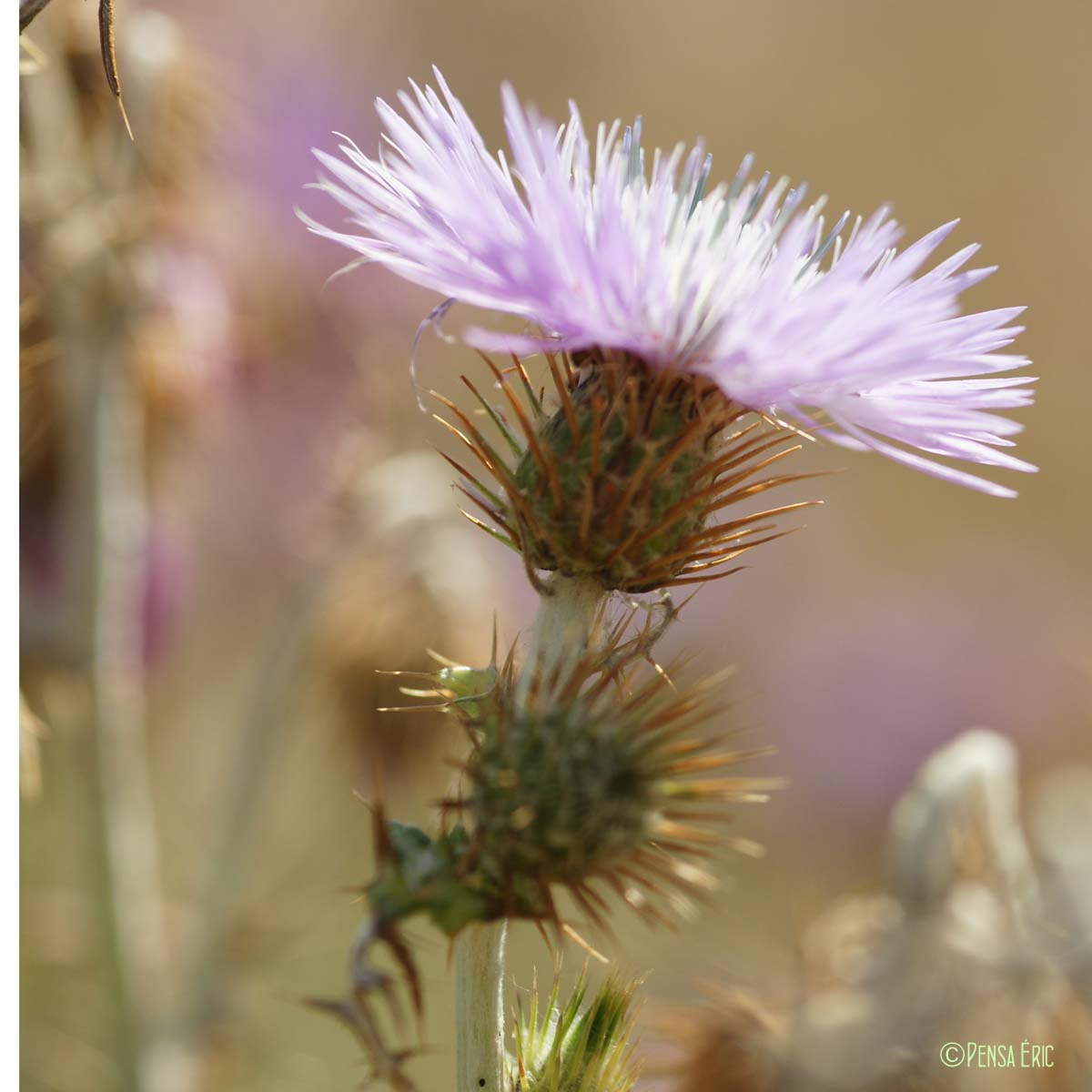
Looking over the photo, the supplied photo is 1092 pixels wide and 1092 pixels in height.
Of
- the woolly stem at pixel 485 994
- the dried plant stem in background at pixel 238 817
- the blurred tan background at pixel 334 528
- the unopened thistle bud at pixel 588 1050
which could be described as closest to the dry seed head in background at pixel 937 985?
the blurred tan background at pixel 334 528

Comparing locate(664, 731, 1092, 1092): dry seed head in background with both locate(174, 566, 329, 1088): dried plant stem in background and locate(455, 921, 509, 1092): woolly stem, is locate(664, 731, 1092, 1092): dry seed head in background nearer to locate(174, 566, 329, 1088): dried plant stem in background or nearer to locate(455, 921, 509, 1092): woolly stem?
locate(455, 921, 509, 1092): woolly stem

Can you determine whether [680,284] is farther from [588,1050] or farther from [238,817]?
[238,817]

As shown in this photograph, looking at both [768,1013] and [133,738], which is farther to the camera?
[133,738]

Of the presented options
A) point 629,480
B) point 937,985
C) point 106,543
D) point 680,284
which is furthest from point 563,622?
point 106,543

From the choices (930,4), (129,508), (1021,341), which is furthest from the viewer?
(930,4)

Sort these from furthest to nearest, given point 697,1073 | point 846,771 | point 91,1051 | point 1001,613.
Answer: point 1001,613, point 846,771, point 91,1051, point 697,1073

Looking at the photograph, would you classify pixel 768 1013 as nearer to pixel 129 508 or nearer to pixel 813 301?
pixel 813 301

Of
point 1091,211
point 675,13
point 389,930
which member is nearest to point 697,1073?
point 389,930
